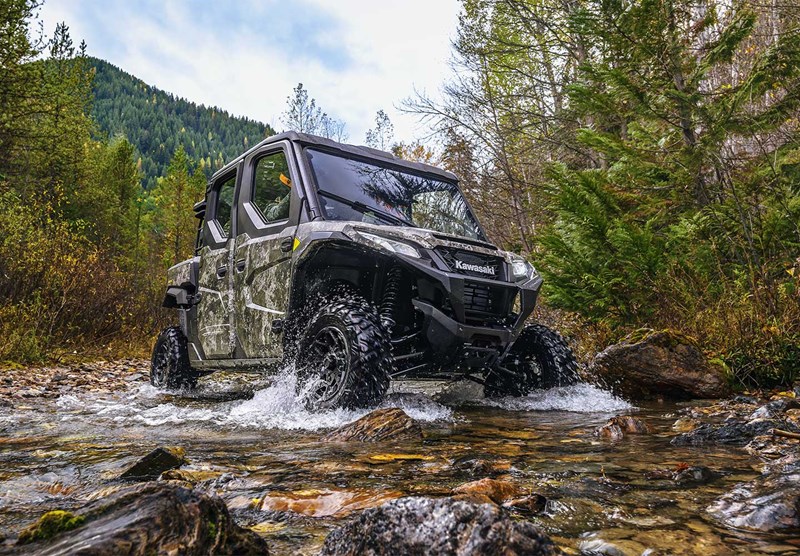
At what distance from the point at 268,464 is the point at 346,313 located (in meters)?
1.53

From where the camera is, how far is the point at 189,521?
141 centimetres

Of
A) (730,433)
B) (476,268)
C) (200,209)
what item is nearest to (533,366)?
(476,268)

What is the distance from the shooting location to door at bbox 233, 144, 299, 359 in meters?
4.96

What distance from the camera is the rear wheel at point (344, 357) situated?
3.94 m

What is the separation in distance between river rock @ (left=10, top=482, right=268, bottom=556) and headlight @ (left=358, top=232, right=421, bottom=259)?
273 cm

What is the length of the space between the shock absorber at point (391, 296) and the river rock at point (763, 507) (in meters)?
2.74

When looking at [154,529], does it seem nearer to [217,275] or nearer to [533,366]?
[533,366]

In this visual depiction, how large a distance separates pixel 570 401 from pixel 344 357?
1894 millimetres

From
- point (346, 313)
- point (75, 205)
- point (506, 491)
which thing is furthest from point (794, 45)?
point (75, 205)

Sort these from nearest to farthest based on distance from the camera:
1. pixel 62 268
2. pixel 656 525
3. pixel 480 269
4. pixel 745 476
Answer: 1. pixel 656 525
2. pixel 745 476
3. pixel 480 269
4. pixel 62 268

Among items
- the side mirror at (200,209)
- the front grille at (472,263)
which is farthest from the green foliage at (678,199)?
the side mirror at (200,209)

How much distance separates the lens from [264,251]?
5191 millimetres

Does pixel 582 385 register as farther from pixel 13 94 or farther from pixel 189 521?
pixel 13 94

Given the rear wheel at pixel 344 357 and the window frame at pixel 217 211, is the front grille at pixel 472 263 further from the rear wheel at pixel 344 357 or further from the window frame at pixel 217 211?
the window frame at pixel 217 211
